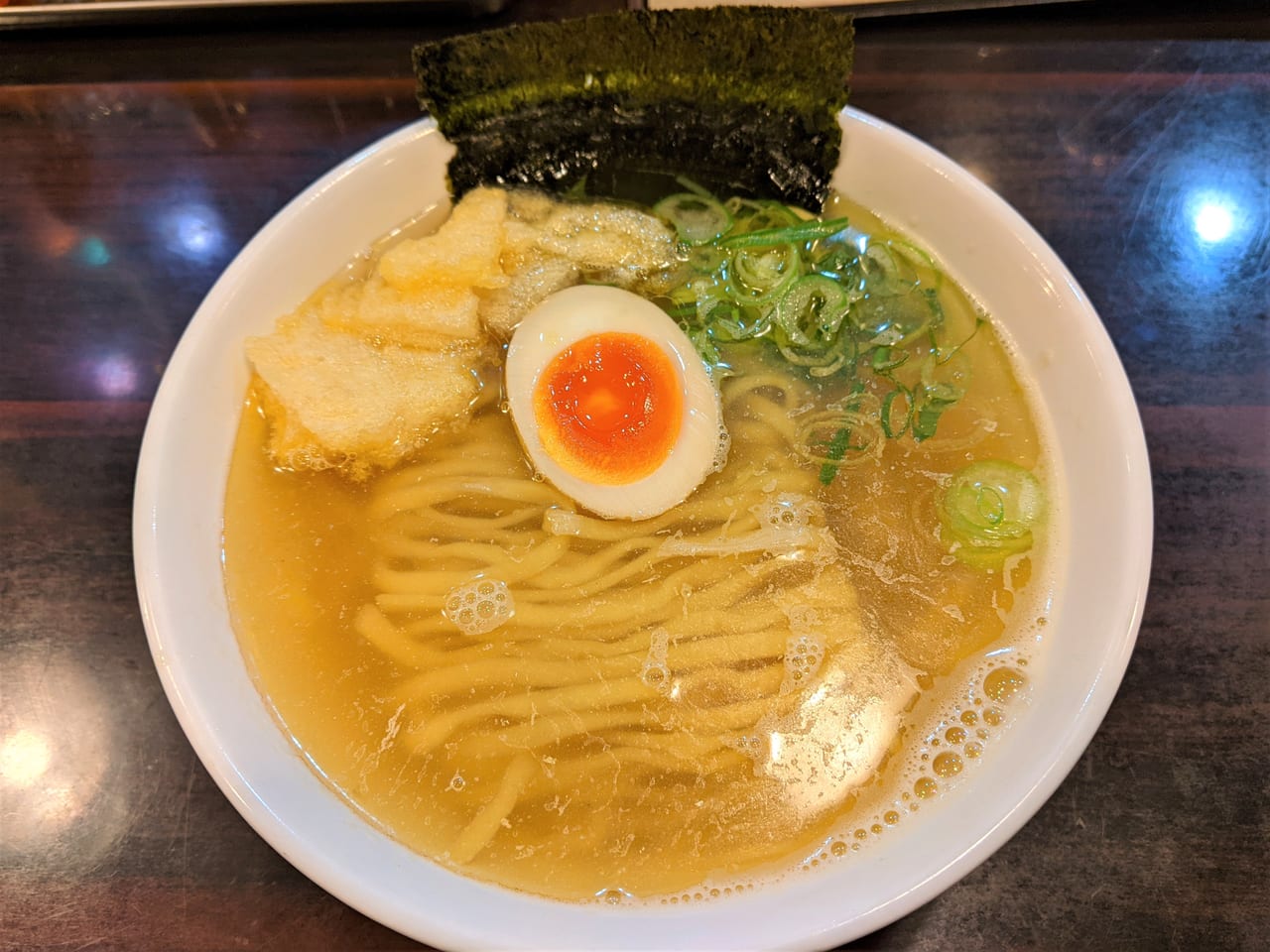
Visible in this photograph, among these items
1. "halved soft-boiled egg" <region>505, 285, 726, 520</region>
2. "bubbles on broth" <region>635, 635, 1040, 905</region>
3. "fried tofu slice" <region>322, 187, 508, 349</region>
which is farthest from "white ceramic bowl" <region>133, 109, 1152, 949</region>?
"halved soft-boiled egg" <region>505, 285, 726, 520</region>

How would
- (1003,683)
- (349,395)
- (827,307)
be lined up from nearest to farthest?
1. (1003,683)
2. (349,395)
3. (827,307)

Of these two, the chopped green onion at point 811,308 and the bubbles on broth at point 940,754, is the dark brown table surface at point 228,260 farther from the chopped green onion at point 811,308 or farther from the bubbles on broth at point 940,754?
the chopped green onion at point 811,308

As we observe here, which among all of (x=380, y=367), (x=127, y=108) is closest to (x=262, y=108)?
(x=127, y=108)

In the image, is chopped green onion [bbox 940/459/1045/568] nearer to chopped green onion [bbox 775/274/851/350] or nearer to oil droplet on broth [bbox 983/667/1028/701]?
oil droplet on broth [bbox 983/667/1028/701]

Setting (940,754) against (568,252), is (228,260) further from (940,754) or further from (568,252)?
(940,754)

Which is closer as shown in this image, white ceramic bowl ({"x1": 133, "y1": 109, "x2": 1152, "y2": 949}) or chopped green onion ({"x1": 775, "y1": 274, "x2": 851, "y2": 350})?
white ceramic bowl ({"x1": 133, "y1": 109, "x2": 1152, "y2": 949})

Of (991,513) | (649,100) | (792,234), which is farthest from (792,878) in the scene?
(649,100)

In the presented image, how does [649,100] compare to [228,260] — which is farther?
[228,260]

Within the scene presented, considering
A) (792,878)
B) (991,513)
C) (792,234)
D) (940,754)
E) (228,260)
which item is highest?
(792,234)
